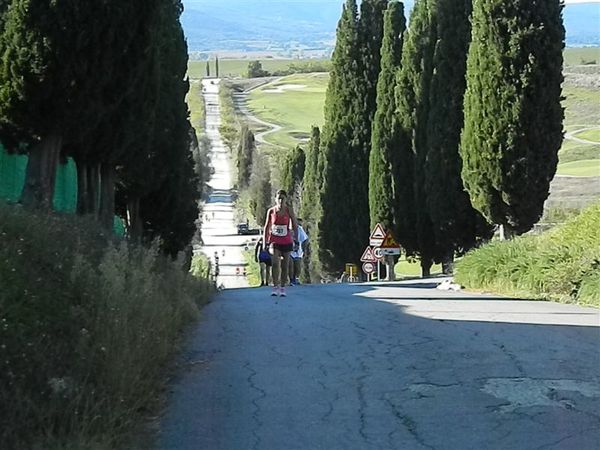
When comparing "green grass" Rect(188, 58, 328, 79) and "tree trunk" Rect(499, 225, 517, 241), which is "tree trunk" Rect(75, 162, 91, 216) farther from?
"green grass" Rect(188, 58, 328, 79)

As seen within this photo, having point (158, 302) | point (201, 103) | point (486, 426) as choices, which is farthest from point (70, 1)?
point (201, 103)

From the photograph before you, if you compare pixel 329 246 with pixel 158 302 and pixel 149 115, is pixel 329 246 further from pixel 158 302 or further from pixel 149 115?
pixel 158 302

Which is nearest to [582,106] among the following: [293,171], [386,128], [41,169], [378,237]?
[293,171]

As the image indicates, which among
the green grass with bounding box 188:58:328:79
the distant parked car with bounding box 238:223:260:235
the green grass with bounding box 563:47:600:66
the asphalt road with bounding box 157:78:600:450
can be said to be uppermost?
the green grass with bounding box 188:58:328:79

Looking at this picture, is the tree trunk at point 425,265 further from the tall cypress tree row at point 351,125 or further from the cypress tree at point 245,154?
the cypress tree at point 245,154

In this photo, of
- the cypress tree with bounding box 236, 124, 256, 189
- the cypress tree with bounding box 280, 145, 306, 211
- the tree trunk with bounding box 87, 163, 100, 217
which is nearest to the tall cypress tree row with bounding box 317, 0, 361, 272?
the cypress tree with bounding box 280, 145, 306, 211

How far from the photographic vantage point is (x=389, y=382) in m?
8.62

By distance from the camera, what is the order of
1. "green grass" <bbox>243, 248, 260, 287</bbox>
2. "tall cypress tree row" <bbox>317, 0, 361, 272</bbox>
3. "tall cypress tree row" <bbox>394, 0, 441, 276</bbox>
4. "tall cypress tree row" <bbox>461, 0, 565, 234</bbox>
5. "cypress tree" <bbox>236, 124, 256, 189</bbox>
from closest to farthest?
"tall cypress tree row" <bbox>461, 0, 565, 234</bbox>
"tall cypress tree row" <bbox>394, 0, 441, 276</bbox>
"tall cypress tree row" <bbox>317, 0, 361, 272</bbox>
"green grass" <bbox>243, 248, 260, 287</bbox>
"cypress tree" <bbox>236, 124, 256, 189</bbox>

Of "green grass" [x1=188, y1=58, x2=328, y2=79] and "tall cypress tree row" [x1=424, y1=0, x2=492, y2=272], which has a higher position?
"green grass" [x1=188, y1=58, x2=328, y2=79]

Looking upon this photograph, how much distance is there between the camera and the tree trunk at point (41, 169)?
12.2 metres

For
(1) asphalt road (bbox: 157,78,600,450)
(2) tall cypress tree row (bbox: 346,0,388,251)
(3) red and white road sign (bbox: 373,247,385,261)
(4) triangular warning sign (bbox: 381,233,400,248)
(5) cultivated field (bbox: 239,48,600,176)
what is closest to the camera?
(1) asphalt road (bbox: 157,78,600,450)

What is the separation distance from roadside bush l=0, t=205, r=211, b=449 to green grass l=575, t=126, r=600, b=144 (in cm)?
5438

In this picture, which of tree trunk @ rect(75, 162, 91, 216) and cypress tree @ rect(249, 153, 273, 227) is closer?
tree trunk @ rect(75, 162, 91, 216)

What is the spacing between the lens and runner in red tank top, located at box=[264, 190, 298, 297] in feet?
56.0
